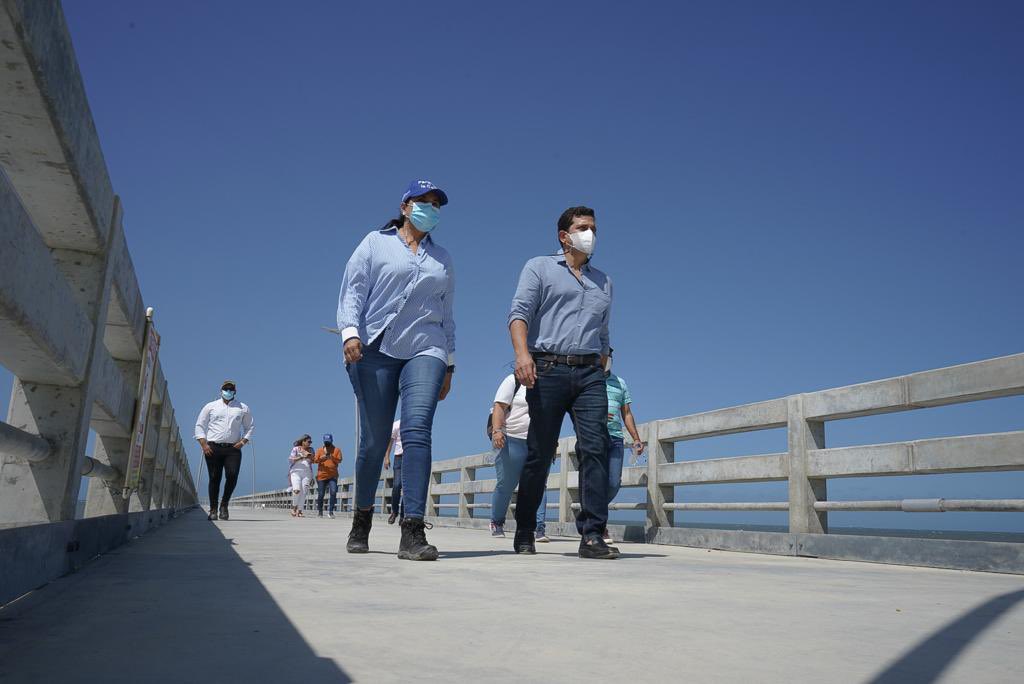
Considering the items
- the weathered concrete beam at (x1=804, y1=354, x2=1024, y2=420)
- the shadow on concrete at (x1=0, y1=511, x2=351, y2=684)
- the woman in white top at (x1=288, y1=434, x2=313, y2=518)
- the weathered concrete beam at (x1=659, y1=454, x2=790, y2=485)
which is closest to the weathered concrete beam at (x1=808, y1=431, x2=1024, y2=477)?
the weathered concrete beam at (x1=804, y1=354, x2=1024, y2=420)

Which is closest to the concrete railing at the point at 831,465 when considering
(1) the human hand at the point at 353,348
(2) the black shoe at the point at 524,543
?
(2) the black shoe at the point at 524,543

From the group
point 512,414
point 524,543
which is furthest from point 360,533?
point 512,414

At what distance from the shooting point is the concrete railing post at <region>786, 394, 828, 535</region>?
21.9ft

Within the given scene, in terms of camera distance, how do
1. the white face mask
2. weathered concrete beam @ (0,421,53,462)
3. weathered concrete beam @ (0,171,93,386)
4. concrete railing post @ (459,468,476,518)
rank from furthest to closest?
concrete railing post @ (459,468,476,518), the white face mask, weathered concrete beam @ (0,421,53,462), weathered concrete beam @ (0,171,93,386)

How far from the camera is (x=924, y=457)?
5.44m

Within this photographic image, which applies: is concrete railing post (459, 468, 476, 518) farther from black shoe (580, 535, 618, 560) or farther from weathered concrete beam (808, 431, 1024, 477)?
black shoe (580, 535, 618, 560)

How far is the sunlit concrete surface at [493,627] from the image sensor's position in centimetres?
181

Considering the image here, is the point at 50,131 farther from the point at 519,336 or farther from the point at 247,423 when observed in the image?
the point at 247,423

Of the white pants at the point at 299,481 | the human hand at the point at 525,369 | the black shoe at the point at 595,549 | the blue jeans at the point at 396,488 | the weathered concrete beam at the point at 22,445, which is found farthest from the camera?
the white pants at the point at 299,481

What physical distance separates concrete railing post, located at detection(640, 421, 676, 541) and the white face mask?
3.69 meters

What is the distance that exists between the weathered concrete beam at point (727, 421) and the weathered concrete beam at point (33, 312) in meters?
5.40

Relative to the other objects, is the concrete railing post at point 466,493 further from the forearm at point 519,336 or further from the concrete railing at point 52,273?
the concrete railing at point 52,273

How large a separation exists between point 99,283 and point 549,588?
227 cm

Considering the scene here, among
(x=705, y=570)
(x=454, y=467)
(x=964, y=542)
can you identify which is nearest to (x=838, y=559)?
(x=964, y=542)
